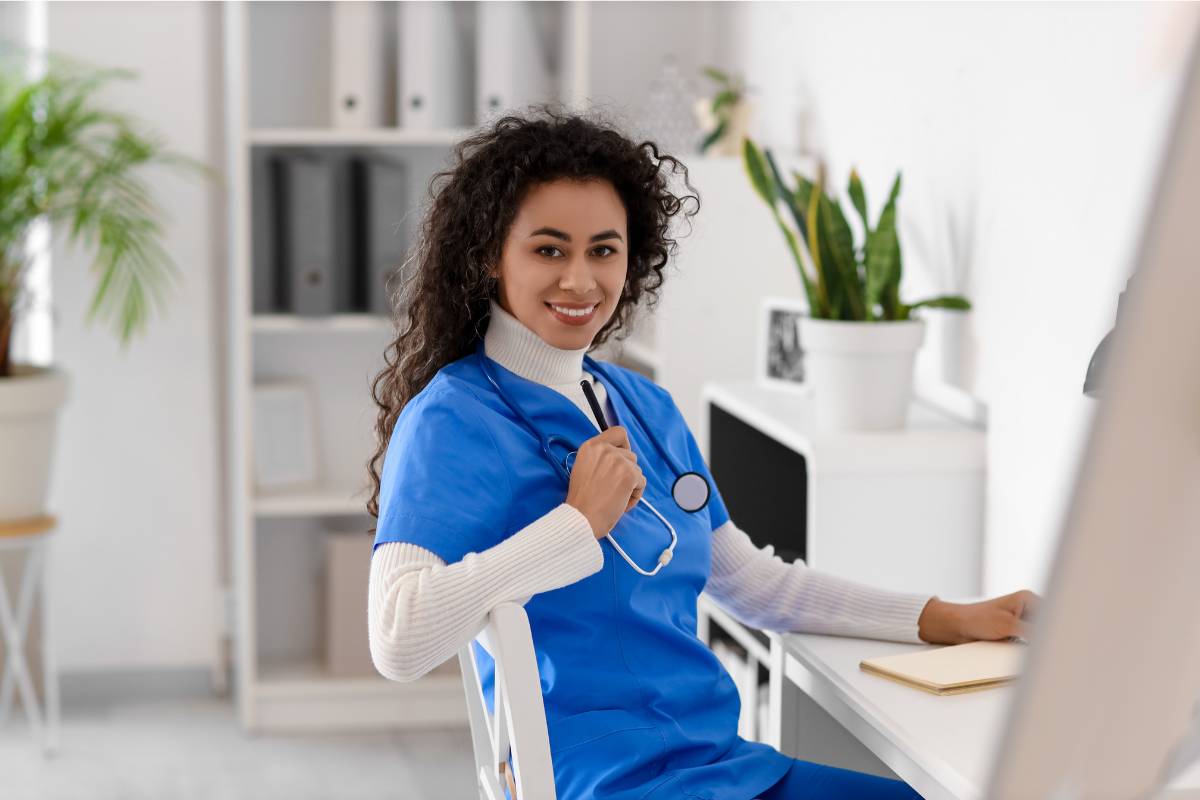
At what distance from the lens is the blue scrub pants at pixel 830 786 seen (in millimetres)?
1342

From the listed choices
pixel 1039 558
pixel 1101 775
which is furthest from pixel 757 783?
pixel 1101 775

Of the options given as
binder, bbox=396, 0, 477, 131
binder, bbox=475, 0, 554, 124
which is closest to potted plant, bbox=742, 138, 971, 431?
binder, bbox=475, 0, 554, 124

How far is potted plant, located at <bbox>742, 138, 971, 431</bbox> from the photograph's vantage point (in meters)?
1.97

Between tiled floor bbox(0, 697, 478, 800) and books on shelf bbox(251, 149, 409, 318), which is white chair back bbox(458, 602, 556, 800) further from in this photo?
books on shelf bbox(251, 149, 409, 318)

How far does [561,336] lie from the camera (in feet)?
4.61

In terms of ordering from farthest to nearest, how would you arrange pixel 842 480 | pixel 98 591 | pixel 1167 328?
pixel 98 591, pixel 842 480, pixel 1167 328

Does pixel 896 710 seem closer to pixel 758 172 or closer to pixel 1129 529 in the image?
pixel 1129 529

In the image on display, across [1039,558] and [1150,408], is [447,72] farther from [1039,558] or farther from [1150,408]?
[1150,408]

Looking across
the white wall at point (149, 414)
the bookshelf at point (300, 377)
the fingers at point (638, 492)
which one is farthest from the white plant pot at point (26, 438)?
the fingers at point (638, 492)

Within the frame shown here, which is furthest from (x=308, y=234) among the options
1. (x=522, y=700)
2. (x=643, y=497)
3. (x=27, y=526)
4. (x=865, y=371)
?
(x=522, y=700)

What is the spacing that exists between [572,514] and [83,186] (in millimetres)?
2031

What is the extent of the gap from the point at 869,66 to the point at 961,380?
24.6 inches

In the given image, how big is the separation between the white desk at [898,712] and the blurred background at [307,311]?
634mm

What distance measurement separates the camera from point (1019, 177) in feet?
6.16
